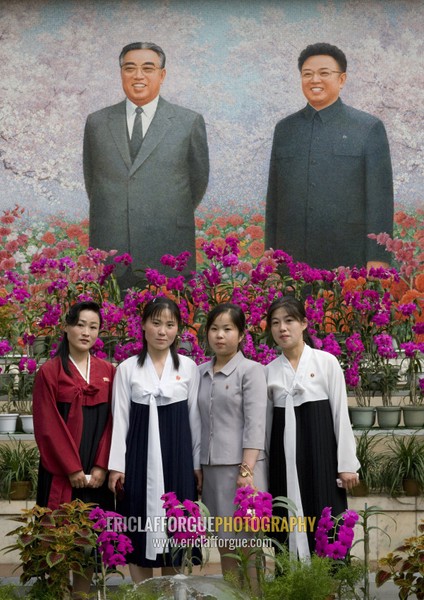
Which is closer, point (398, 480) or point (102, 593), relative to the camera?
point (102, 593)

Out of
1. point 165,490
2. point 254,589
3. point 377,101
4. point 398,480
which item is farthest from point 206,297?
point 377,101

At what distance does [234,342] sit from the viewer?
389cm

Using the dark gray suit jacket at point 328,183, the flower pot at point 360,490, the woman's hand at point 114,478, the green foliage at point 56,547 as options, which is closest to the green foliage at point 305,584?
the green foliage at point 56,547

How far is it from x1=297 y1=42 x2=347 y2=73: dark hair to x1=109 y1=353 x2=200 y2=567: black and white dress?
13.9 ft

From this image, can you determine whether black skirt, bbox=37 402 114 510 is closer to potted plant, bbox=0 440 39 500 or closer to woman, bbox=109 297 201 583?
woman, bbox=109 297 201 583

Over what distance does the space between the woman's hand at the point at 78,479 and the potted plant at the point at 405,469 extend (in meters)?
1.86

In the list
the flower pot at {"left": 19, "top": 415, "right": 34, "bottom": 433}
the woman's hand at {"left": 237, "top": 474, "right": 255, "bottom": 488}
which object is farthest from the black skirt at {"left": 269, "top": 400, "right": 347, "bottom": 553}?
the flower pot at {"left": 19, "top": 415, "right": 34, "bottom": 433}

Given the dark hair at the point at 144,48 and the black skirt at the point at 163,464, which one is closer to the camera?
the black skirt at the point at 163,464

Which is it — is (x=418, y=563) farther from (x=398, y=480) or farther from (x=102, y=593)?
(x=398, y=480)

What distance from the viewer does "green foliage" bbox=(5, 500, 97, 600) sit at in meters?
3.41

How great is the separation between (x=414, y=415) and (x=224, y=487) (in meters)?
2.06

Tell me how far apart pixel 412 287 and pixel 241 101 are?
2.00m

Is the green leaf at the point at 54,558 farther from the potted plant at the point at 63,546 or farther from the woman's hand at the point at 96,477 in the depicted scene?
the woman's hand at the point at 96,477

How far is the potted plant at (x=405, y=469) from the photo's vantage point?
501cm
